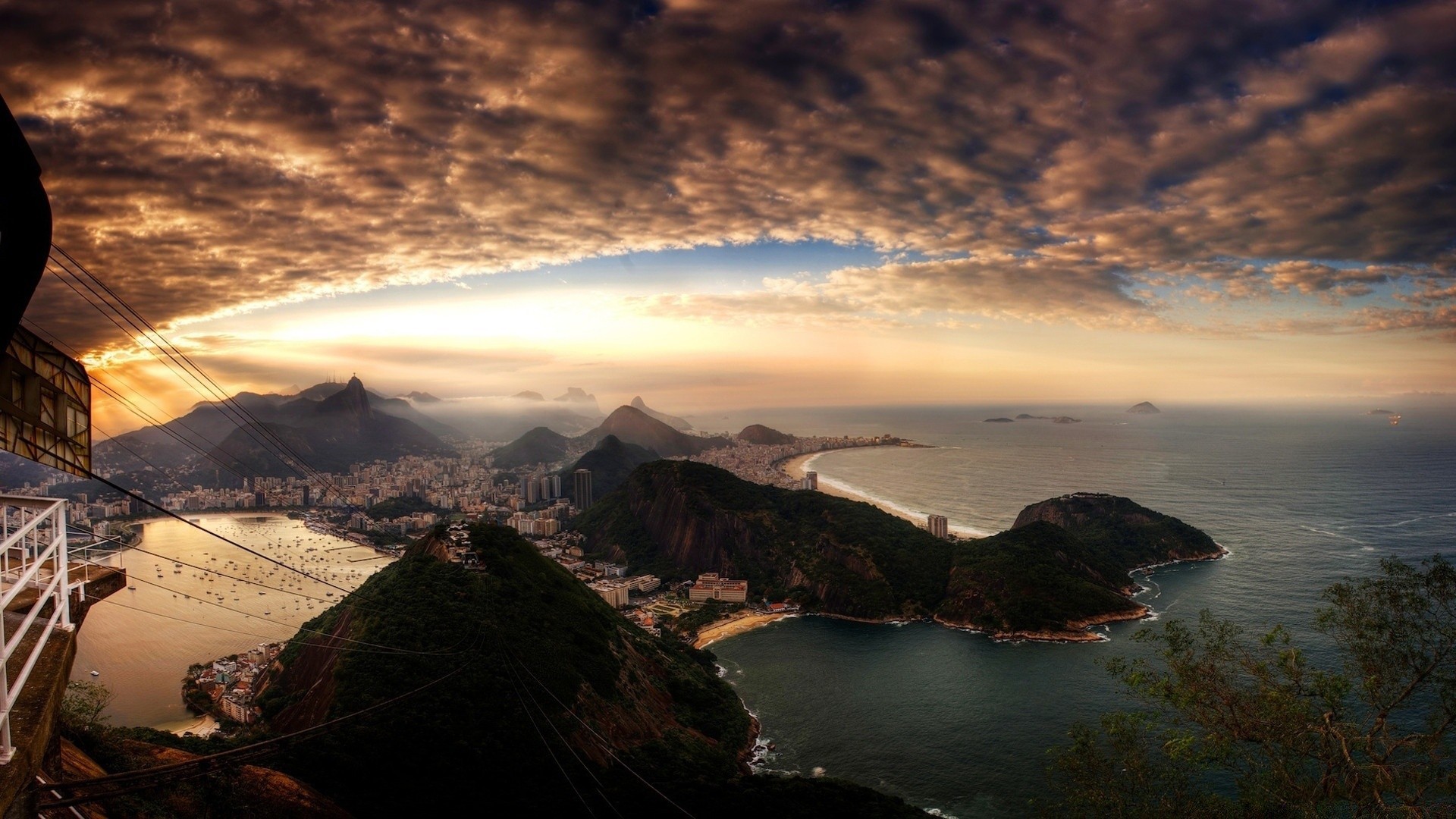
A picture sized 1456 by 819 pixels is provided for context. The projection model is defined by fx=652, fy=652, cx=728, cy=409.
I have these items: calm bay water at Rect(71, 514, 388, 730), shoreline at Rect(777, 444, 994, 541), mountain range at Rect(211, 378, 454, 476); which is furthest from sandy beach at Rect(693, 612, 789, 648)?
mountain range at Rect(211, 378, 454, 476)

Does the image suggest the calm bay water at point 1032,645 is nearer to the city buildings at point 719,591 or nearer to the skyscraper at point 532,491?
the city buildings at point 719,591

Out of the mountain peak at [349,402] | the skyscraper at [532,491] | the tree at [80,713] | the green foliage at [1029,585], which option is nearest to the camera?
the tree at [80,713]

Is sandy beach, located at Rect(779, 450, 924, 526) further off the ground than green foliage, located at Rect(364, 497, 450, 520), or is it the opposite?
sandy beach, located at Rect(779, 450, 924, 526)

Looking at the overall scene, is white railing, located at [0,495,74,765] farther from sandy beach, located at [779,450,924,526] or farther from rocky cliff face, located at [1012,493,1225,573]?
sandy beach, located at [779,450,924,526]

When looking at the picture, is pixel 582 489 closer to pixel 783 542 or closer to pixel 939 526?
pixel 783 542

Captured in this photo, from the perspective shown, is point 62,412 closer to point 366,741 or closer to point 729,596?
point 366,741

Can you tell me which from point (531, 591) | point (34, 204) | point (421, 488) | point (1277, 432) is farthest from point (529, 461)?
point (1277, 432)

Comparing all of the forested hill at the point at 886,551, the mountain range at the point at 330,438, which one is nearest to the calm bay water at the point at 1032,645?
the forested hill at the point at 886,551
